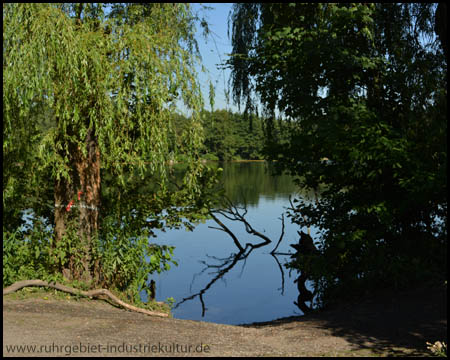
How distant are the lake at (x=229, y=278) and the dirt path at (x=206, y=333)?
431 cm

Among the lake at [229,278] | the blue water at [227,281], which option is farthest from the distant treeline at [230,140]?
the blue water at [227,281]

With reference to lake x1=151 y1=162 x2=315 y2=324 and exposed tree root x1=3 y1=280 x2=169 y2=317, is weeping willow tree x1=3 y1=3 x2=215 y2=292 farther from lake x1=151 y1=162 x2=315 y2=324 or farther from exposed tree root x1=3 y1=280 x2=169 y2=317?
lake x1=151 y1=162 x2=315 y2=324

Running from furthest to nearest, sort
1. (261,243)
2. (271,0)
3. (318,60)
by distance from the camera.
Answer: (261,243) < (271,0) < (318,60)

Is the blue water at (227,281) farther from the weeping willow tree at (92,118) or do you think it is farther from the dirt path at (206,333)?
the dirt path at (206,333)

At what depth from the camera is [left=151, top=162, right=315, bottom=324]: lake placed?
13828 millimetres

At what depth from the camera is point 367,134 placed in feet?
32.0

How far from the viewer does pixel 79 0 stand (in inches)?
357

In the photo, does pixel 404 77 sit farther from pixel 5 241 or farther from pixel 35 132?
pixel 5 241

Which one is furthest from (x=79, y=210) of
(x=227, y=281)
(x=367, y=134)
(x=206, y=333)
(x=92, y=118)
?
(x=227, y=281)

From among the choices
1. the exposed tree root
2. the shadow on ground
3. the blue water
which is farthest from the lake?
the exposed tree root

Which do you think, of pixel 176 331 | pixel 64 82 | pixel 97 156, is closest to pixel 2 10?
pixel 64 82

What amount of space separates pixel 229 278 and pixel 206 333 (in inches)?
368

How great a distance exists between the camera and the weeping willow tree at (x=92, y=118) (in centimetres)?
800

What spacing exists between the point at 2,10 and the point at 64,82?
1.41 metres
